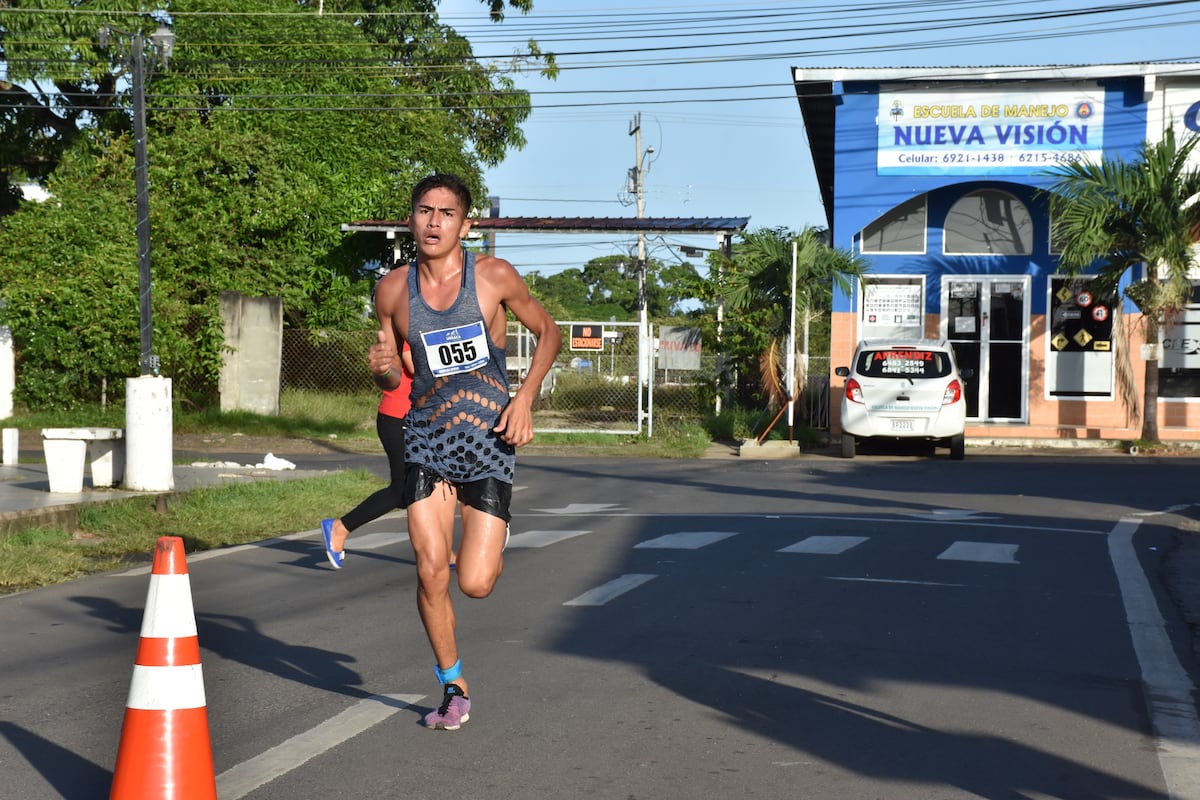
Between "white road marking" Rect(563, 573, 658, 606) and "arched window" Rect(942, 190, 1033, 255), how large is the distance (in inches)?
732

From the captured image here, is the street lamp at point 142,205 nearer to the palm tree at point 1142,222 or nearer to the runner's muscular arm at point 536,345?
the runner's muscular arm at point 536,345

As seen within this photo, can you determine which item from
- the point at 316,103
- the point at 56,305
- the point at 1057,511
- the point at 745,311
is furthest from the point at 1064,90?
the point at 56,305

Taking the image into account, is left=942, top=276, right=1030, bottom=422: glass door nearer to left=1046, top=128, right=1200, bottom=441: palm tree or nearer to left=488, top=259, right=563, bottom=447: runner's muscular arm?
left=1046, top=128, right=1200, bottom=441: palm tree

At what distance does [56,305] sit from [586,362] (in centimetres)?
1350

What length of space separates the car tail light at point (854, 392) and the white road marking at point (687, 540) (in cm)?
987

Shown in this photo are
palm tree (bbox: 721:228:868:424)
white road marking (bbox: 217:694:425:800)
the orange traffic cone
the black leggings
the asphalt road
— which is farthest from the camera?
palm tree (bbox: 721:228:868:424)

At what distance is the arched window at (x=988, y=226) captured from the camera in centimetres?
2642

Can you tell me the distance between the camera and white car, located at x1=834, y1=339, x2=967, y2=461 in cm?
2138

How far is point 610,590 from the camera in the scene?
8789 millimetres

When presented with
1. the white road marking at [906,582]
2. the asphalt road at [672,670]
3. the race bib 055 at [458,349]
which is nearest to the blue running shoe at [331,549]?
the asphalt road at [672,670]

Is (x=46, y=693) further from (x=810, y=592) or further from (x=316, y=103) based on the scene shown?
(x=316, y=103)

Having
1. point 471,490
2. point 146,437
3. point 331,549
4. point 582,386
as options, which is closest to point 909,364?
point 582,386

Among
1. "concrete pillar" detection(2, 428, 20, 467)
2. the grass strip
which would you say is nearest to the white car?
the grass strip

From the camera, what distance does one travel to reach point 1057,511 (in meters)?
14.5
